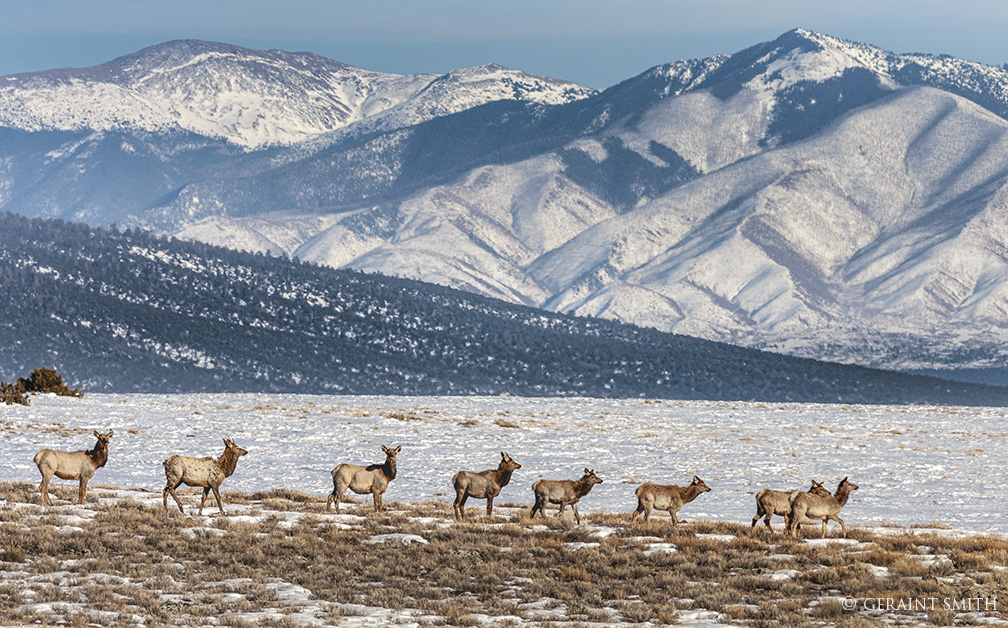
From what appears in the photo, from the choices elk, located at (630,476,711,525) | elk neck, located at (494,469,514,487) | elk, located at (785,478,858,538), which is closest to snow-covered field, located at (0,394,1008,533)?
elk neck, located at (494,469,514,487)

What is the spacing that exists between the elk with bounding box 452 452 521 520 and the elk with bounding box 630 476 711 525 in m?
2.55

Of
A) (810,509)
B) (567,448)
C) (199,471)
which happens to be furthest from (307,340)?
(810,509)

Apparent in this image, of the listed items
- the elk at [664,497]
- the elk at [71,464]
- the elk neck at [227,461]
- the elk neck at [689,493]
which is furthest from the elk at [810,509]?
the elk at [71,464]

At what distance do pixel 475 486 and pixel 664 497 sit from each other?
3723 millimetres

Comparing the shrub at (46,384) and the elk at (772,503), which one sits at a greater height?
the shrub at (46,384)

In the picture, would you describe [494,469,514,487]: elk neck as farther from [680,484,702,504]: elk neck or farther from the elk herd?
[680,484,702,504]: elk neck

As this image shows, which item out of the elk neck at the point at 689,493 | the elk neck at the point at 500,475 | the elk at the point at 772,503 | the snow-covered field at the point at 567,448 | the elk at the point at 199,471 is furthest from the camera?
the snow-covered field at the point at 567,448

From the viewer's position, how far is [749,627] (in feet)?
53.0

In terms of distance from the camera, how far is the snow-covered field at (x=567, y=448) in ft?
105

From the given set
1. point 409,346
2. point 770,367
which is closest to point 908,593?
point 409,346

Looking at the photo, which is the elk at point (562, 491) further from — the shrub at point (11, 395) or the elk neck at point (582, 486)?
the shrub at point (11, 395)

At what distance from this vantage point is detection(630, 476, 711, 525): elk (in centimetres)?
2328

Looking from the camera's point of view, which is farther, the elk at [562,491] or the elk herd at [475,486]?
the elk at [562,491]

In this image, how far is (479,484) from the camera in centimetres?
2408
